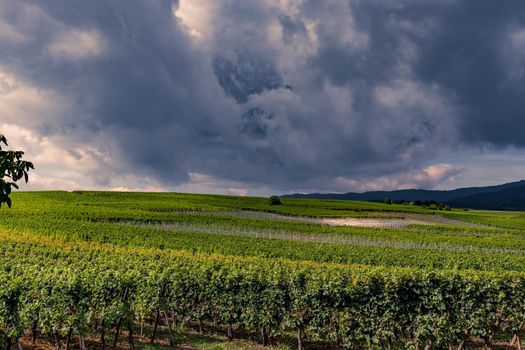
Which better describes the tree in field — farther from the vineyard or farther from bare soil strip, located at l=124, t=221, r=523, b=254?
bare soil strip, located at l=124, t=221, r=523, b=254

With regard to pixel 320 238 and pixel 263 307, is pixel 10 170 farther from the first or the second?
pixel 320 238

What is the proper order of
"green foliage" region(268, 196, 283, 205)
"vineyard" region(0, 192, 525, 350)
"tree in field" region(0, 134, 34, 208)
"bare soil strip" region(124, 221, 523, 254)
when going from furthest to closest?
"green foliage" region(268, 196, 283, 205)
"bare soil strip" region(124, 221, 523, 254)
"vineyard" region(0, 192, 525, 350)
"tree in field" region(0, 134, 34, 208)

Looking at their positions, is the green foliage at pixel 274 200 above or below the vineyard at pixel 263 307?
above

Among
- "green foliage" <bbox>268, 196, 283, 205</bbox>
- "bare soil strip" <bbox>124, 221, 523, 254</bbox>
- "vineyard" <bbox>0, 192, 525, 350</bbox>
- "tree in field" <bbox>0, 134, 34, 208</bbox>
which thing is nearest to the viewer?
"tree in field" <bbox>0, 134, 34, 208</bbox>

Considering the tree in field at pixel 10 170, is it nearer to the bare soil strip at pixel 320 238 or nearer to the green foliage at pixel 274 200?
the bare soil strip at pixel 320 238

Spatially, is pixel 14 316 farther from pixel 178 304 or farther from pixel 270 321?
pixel 270 321

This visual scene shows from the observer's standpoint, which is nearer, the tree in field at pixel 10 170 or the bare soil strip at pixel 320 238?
the tree in field at pixel 10 170

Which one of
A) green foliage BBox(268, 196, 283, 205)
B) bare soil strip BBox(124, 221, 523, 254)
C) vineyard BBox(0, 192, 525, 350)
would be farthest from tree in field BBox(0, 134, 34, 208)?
green foliage BBox(268, 196, 283, 205)

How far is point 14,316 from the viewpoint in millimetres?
14648

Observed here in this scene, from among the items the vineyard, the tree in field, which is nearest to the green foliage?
the vineyard

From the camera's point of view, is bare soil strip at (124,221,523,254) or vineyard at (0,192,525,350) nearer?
vineyard at (0,192,525,350)

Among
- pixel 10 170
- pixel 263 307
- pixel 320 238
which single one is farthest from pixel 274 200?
pixel 10 170

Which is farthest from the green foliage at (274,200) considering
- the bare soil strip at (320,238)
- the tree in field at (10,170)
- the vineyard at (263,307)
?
the tree in field at (10,170)

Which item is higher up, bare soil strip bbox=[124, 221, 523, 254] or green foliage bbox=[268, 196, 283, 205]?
green foliage bbox=[268, 196, 283, 205]
